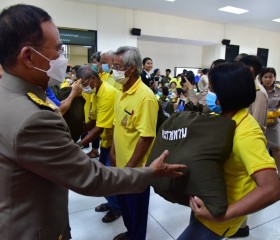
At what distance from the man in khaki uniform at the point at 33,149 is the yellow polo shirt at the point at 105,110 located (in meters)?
1.28

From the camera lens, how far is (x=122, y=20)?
8.29 metres

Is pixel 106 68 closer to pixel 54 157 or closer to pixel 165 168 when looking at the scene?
pixel 165 168

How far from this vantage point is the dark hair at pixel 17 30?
0.69m

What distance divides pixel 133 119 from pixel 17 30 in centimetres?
97

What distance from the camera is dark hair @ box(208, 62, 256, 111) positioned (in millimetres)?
946

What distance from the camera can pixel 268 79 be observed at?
9.67 ft

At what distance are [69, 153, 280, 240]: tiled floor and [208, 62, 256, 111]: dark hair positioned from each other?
141 centimetres

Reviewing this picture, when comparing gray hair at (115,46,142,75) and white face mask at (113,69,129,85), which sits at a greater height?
gray hair at (115,46,142,75)

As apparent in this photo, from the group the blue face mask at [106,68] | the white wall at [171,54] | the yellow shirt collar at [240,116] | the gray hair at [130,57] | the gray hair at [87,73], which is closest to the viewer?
the yellow shirt collar at [240,116]

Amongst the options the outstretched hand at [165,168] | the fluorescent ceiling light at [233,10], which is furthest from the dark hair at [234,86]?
the fluorescent ceiling light at [233,10]

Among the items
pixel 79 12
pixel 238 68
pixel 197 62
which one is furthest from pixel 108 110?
pixel 197 62

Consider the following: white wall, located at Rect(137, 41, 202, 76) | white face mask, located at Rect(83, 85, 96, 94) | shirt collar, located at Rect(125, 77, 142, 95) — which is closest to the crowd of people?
shirt collar, located at Rect(125, 77, 142, 95)

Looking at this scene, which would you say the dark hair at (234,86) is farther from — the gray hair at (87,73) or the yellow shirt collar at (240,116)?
the gray hair at (87,73)

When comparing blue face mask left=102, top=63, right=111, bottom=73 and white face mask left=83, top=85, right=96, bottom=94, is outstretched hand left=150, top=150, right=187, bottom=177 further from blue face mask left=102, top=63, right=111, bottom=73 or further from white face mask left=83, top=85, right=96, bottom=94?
blue face mask left=102, top=63, right=111, bottom=73
